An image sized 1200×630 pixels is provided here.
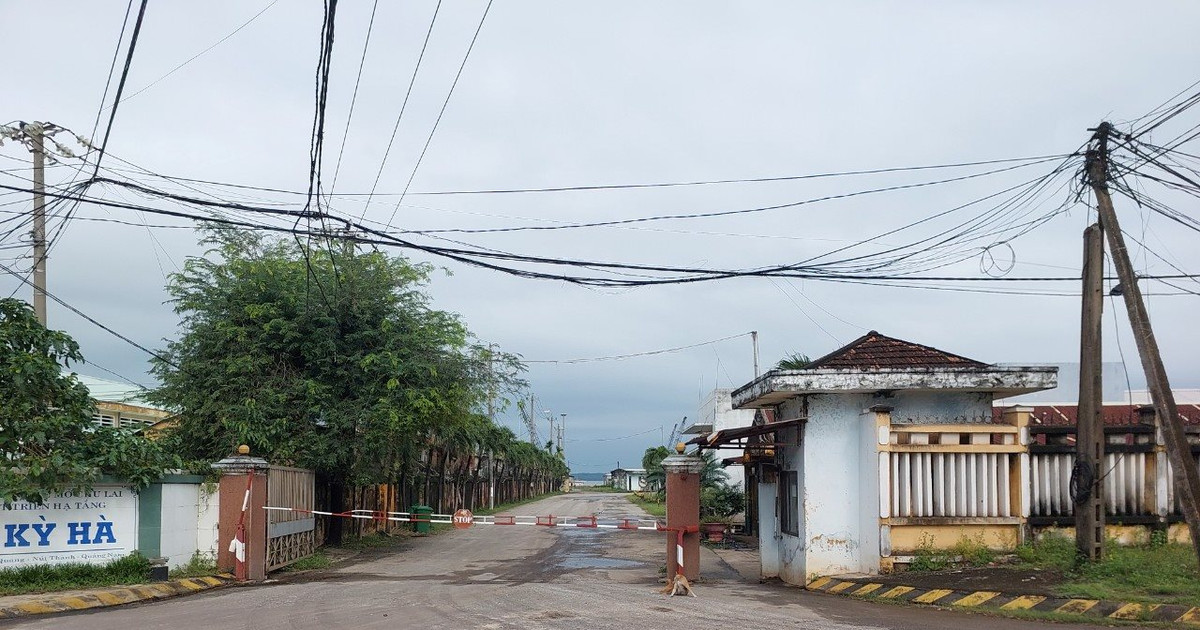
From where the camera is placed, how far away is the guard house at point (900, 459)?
1513 cm

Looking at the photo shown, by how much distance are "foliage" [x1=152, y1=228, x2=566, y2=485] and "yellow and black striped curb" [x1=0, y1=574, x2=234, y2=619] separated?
19.4 feet

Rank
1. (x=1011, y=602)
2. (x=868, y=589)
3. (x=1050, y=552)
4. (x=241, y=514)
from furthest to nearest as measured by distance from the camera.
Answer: (x=241, y=514)
(x=1050, y=552)
(x=868, y=589)
(x=1011, y=602)

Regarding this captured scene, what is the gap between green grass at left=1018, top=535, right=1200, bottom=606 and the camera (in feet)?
40.8

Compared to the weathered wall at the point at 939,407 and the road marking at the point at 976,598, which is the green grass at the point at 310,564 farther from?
the road marking at the point at 976,598

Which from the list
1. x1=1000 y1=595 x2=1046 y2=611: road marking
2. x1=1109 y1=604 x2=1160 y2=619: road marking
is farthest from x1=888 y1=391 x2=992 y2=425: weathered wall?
x1=1109 y1=604 x2=1160 y2=619: road marking

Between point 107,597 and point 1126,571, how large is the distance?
565 inches

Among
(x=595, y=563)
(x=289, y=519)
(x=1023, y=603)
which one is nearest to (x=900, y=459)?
(x=1023, y=603)

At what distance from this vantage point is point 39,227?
20.4 meters

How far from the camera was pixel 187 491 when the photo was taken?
18094 millimetres

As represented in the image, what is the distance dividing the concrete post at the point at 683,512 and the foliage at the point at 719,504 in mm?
19463

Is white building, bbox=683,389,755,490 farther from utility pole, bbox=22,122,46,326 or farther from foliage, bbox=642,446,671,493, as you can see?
utility pole, bbox=22,122,46,326

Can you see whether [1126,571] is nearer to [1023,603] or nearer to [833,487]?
[1023,603]

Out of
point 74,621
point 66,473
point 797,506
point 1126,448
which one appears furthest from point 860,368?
point 66,473

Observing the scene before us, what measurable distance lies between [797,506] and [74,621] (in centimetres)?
1055
